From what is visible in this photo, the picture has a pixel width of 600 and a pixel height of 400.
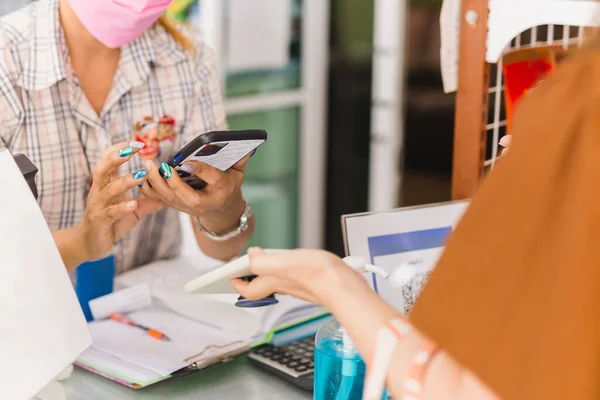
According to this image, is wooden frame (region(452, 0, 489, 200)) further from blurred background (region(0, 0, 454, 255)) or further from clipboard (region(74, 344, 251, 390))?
blurred background (region(0, 0, 454, 255))

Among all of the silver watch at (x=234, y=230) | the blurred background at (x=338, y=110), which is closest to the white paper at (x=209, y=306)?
the silver watch at (x=234, y=230)

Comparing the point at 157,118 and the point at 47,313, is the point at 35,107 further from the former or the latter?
the point at 47,313

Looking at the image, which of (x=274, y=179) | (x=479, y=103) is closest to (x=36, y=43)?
(x=479, y=103)

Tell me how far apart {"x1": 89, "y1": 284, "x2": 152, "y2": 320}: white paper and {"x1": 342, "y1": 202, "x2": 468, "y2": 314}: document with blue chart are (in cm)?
39

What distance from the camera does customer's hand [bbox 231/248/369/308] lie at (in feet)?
2.41

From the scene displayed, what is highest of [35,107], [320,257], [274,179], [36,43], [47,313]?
[36,43]

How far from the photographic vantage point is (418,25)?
10.1ft

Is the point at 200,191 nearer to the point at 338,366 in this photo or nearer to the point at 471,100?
the point at 338,366

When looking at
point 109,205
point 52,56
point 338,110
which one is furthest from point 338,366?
point 338,110

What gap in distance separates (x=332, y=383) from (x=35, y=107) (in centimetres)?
71

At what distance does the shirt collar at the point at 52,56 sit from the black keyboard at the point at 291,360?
566 millimetres

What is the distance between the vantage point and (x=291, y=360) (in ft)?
3.72

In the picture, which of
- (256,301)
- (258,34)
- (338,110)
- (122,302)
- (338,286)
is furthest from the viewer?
(338,110)

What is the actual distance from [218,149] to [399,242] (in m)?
0.33
